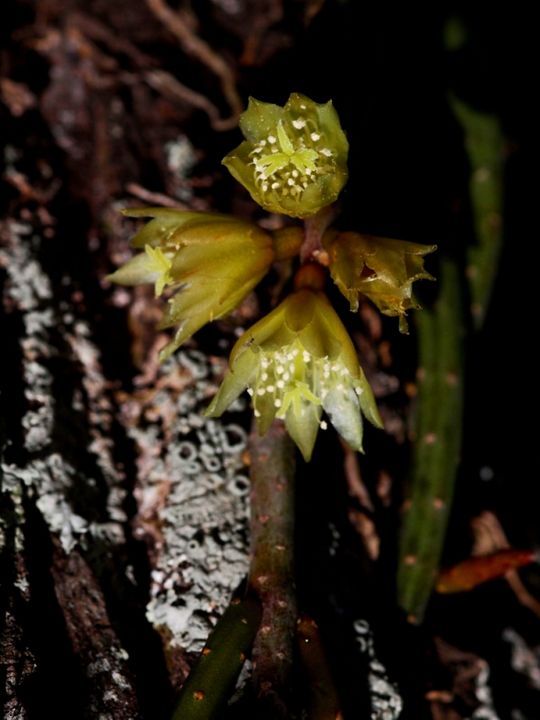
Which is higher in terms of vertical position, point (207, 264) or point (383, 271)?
point (383, 271)

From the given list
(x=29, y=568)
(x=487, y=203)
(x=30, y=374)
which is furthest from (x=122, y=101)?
(x=29, y=568)

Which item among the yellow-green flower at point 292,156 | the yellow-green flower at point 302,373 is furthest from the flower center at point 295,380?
the yellow-green flower at point 292,156

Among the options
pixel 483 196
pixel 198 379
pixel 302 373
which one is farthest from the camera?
pixel 483 196

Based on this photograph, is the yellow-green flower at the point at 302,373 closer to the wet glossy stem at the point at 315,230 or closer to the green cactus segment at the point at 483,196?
the wet glossy stem at the point at 315,230

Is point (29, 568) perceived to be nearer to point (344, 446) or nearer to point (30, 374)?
point (30, 374)

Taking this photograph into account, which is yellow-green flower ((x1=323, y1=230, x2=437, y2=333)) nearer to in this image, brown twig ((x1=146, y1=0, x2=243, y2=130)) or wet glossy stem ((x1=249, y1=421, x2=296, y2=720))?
wet glossy stem ((x1=249, y1=421, x2=296, y2=720))

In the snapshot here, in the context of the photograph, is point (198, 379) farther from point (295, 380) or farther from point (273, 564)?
point (273, 564)

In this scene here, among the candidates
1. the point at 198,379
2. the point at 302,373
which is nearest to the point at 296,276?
the point at 302,373
